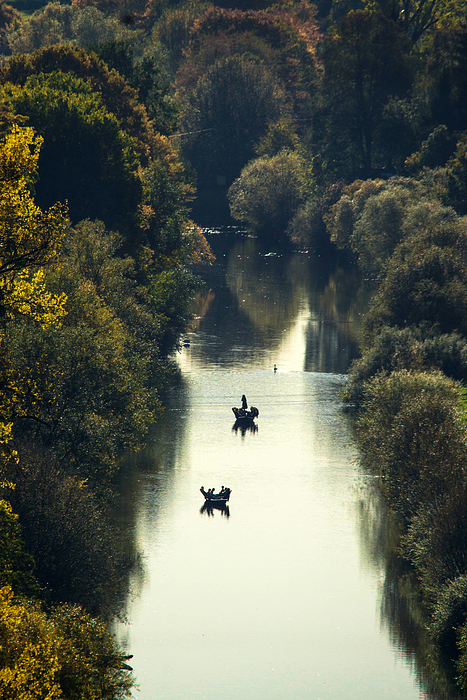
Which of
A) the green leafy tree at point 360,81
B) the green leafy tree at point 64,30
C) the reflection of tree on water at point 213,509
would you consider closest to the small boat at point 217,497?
the reflection of tree on water at point 213,509

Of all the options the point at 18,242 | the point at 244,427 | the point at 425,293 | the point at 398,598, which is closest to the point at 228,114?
the point at 425,293

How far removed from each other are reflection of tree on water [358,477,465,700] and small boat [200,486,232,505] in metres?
7.73

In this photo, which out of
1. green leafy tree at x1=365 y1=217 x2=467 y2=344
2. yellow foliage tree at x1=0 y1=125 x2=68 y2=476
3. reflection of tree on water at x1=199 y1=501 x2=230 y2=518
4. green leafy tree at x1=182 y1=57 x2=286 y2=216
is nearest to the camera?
yellow foliage tree at x1=0 y1=125 x2=68 y2=476

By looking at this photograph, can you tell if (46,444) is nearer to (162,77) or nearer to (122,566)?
(122,566)

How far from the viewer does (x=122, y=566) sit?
46312 mm

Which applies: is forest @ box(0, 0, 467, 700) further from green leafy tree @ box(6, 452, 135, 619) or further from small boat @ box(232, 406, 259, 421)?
small boat @ box(232, 406, 259, 421)

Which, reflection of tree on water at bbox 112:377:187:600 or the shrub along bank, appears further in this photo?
reflection of tree on water at bbox 112:377:187:600

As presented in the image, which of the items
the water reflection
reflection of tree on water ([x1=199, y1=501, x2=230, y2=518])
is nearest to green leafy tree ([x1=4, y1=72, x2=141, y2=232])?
the water reflection

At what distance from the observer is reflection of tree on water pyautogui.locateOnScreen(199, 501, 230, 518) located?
54.4 metres

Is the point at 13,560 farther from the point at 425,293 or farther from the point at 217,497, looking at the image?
the point at 425,293

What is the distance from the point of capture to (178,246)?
327 ft

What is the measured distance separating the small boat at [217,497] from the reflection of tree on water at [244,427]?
13.1 metres

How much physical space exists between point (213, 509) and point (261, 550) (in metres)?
5.33

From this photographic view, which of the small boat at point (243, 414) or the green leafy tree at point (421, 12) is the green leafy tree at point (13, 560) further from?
the green leafy tree at point (421, 12)
